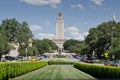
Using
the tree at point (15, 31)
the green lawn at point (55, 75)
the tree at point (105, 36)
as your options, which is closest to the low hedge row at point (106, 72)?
the green lawn at point (55, 75)

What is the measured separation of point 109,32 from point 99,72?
81270 millimetres

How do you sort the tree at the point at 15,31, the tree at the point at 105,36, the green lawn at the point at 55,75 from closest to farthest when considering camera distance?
the green lawn at the point at 55,75
the tree at the point at 105,36
the tree at the point at 15,31

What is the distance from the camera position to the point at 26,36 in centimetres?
13150

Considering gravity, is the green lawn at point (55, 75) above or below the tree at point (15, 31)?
below

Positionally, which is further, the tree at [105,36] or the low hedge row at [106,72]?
the tree at [105,36]

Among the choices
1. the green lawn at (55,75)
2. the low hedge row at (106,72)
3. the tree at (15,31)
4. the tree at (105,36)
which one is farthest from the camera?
the tree at (15,31)

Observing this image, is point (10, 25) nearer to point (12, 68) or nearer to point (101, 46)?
point (101, 46)

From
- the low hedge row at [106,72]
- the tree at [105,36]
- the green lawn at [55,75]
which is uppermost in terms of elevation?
the tree at [105,36]

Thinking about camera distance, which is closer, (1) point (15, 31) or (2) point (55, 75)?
(2) point (55, 75)

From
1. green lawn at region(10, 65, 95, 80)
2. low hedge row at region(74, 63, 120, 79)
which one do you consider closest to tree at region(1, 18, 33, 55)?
green lawn at region(10, 65, 95, 80)

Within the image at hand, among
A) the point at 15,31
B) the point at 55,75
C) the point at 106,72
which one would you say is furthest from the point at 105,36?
the point at 106,72

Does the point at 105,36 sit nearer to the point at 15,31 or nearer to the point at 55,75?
the point at 15,31

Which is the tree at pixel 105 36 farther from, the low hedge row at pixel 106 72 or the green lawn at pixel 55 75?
the low hedge row at pixel 106 72

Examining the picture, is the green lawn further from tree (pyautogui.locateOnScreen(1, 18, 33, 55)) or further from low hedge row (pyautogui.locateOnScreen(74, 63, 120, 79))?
tree (pyautogui.locateOnScreen(1, 18, 33, 55))
